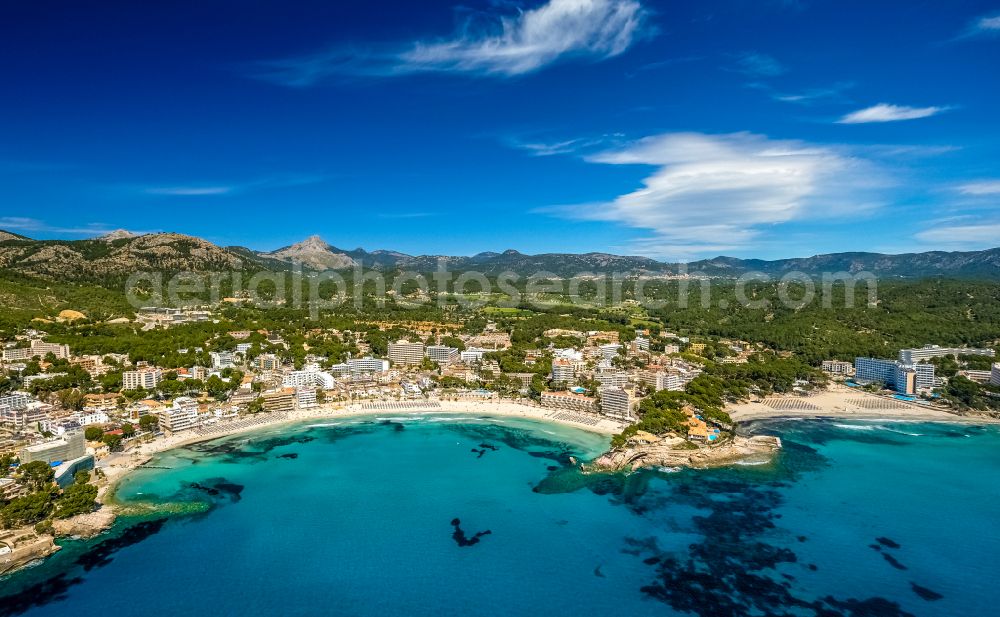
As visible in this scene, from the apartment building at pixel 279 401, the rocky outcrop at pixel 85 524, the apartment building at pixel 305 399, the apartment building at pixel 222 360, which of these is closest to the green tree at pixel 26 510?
the rocky outcrop at pixel 85 524

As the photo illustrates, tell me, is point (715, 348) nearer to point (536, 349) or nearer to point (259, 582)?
point (536, 349)

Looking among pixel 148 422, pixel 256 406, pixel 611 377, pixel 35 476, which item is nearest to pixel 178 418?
pixel 148 422

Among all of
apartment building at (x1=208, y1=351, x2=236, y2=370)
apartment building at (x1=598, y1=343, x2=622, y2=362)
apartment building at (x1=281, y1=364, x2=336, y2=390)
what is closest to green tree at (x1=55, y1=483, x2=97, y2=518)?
apartment building at (x1=281, y1=364, x2=336, y2=390)

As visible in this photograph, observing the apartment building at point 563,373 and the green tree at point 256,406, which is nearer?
the green tree at point 256,406

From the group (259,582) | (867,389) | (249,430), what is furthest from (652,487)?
(867,389)

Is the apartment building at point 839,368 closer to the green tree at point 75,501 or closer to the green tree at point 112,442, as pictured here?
the green tree at point 75,501

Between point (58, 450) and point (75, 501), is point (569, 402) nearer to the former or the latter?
point (75, 501)

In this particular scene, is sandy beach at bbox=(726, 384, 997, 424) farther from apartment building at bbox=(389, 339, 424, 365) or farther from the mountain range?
the mountain range
